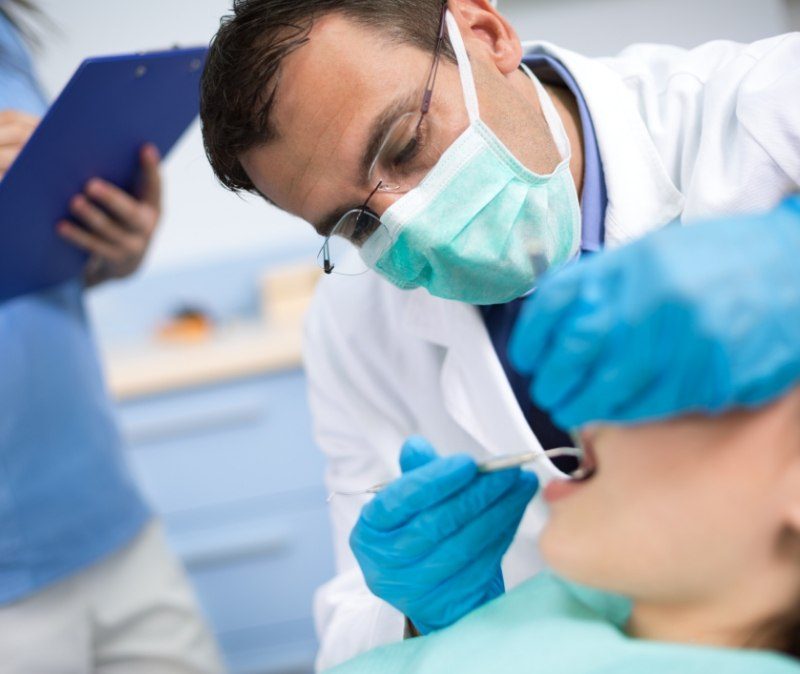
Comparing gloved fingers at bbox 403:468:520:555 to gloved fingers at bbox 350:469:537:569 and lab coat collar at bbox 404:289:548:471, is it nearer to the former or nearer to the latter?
gloved fingers at bbox 350:469:537:569

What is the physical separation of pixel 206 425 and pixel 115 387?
0.24 m

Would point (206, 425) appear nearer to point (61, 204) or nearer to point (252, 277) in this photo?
point (252, 277)

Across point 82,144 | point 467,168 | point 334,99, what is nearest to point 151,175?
point 82,144

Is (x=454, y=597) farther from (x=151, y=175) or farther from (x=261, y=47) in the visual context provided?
(x=151, y=175)

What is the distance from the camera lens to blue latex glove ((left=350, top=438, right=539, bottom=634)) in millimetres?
843

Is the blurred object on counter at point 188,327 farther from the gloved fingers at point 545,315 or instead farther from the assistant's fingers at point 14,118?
the gloved fingers at point 545,315

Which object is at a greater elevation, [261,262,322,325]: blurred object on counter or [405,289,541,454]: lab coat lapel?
[405,289,541,454]: lab coat lapel

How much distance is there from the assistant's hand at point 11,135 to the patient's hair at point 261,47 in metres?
0.29

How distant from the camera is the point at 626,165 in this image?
3.62ft

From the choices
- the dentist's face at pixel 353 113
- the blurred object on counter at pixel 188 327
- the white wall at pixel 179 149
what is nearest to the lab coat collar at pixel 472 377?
the dentist's face at pixel 353 113

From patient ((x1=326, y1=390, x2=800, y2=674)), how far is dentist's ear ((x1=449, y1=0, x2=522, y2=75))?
23.6 inches

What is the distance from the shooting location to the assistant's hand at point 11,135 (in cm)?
120

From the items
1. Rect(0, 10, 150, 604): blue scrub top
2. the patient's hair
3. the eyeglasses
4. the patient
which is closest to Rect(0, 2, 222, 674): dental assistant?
Rect(0, 10, 150, 604): blue scrub top

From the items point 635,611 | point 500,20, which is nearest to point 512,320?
point 500,20
